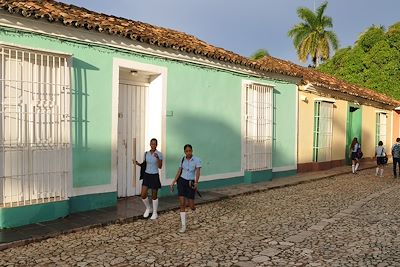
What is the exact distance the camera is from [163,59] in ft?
28.1

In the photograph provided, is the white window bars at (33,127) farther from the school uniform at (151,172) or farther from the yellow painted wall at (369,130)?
the yellow painted wall at (369,130)

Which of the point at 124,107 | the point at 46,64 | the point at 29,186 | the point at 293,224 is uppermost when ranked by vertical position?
the point at 46,64

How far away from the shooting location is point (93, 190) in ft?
23.7

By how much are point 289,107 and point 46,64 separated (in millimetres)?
8270

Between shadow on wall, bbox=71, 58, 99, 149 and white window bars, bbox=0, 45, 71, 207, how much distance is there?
0.22 metres

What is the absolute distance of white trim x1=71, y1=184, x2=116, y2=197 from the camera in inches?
274

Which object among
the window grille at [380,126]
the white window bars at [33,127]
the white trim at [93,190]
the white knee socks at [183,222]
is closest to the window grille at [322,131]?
the window grille at [380,126]

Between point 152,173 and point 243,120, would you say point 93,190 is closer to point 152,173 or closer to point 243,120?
point 152,173

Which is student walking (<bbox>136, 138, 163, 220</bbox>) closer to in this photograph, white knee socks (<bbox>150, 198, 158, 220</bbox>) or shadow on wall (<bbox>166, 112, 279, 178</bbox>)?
white knee socks (<bbox>150, 198, 158, 220</bbox>)

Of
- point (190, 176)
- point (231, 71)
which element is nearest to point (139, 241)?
point (190, 176)

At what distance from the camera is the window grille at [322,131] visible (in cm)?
1447

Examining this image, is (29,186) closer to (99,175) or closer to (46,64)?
(99,175)

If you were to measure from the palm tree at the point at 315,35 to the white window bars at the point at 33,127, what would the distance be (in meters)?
30.4

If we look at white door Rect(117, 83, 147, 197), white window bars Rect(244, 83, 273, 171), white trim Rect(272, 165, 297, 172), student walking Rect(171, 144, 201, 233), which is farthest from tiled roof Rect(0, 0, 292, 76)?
white trim Rect(272, 165, 297, 172)
